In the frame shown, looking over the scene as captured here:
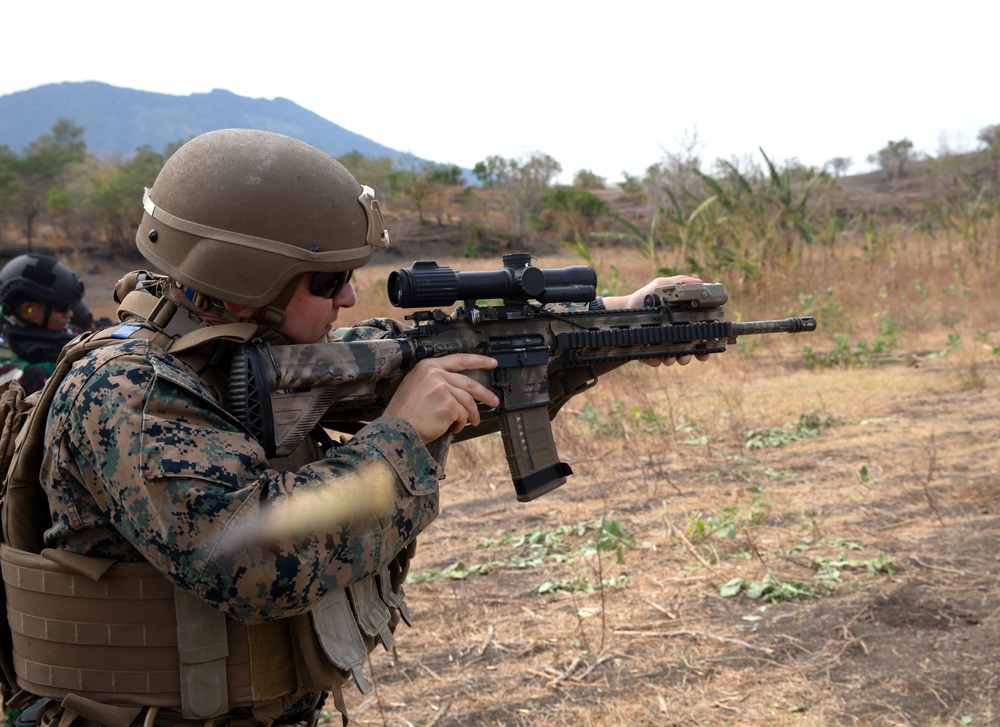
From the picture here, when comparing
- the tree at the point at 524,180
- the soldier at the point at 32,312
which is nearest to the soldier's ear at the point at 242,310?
the soldier at the point at 32,312

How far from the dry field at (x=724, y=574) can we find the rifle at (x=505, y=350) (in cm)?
136

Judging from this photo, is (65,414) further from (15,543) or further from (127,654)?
(127,654)

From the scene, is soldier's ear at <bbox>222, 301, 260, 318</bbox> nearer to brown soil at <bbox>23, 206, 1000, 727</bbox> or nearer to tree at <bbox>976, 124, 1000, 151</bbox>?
brown soil at <bbox>23, 206, 1000, 727</bbox>

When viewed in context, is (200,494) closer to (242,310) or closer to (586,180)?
(242,310)

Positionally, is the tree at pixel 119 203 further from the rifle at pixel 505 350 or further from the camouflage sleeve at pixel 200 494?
the camouflage sleeve at pixel 200 494

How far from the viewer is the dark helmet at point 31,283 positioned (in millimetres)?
4512

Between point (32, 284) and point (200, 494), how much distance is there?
3.56 m

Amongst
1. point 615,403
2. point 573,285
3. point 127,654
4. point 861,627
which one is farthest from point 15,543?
point 615,403

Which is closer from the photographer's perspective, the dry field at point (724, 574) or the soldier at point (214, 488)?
the soldier at point (214, 488)

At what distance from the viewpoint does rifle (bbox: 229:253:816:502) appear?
1.96 metres

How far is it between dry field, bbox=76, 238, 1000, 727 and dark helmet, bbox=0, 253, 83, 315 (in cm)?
250

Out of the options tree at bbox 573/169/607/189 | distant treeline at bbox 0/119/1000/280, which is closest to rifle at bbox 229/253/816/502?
distant treeline at bbox 0/119/1000/280

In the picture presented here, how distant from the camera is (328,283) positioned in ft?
6.75

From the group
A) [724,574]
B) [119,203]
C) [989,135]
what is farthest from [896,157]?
[724,574]
